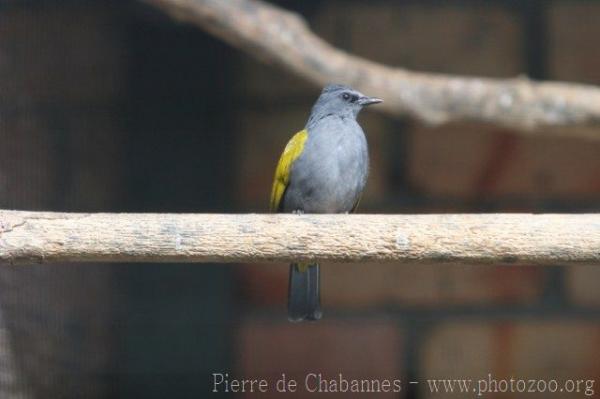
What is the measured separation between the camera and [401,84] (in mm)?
2326

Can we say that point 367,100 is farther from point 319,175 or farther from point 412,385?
point 412,385

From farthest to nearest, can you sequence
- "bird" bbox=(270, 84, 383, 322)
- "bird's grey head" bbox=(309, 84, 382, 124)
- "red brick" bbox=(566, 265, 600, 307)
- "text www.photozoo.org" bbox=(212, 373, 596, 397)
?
"red brick" bbox=(566, 265, 600, 307)
"text www.photozoo.org" bbox=(212, 373, 596, 397)
"bird's grey head" bbox=(309, 84, 382, 124)
"bird" bbox=(270, 84, 383, 322)

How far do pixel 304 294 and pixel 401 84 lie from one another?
55 cm

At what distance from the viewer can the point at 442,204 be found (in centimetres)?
278

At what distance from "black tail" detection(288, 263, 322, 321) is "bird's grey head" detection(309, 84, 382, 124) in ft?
0.99

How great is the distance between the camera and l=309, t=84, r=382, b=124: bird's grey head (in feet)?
7.17

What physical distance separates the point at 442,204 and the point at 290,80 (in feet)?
1.59

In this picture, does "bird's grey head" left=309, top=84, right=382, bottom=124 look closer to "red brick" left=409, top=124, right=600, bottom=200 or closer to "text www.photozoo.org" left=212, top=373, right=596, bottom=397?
"red brick" left=409, top=124, right=600, bottom=200

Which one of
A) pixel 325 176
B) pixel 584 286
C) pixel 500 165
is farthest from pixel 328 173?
pixel 584 286

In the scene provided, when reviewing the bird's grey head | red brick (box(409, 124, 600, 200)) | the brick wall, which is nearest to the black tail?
the bird's grey head

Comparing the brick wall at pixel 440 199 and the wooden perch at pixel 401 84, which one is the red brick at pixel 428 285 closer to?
the brick wall at pixel 440 199

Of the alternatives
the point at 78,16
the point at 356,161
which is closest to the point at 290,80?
the point at 78,16

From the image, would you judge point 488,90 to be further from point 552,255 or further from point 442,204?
point 552,255

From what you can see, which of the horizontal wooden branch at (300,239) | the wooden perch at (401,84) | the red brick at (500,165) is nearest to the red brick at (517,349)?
the red brick at (500,165)
